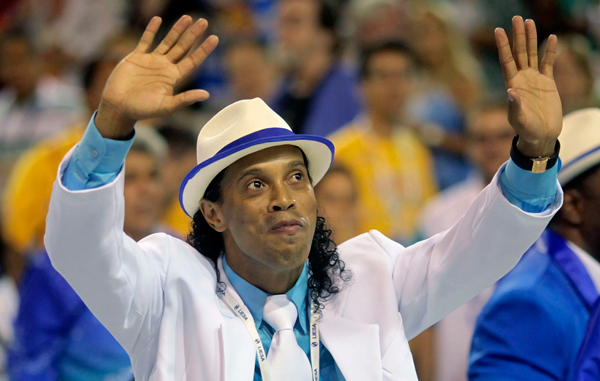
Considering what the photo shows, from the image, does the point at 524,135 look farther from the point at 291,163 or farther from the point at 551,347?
the point at 551,347

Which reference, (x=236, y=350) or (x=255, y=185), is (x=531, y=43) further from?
(x=236, y=350)

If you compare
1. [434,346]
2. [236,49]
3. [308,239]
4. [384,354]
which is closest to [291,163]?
[308,239]

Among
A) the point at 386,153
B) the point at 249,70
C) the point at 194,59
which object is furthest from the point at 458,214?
the point at 194,59

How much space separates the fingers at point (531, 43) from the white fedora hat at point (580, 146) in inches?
38.8

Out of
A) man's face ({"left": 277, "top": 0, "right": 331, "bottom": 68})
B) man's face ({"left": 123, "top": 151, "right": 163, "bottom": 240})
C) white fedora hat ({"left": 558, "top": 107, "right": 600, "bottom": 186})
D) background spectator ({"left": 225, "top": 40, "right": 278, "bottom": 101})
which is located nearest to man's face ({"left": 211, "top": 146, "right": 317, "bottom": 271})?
white fedora hat ({"left": 558, "top": 107, "right": 600, "bottom": 186})

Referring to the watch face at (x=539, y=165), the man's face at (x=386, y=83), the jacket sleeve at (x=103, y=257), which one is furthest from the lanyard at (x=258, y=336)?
the man's face at (x=386, y=83)

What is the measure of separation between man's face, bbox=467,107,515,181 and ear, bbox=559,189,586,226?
127cm

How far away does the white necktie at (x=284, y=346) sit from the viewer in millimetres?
2605

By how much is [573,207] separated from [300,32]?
121 inches

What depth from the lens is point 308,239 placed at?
2.73 meters

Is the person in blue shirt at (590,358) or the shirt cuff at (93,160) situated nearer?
the shirt cuff at (93,160)

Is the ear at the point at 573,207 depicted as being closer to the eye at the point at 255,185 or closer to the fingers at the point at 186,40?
the eye at the point at 255,185

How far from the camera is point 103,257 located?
7.77 feet

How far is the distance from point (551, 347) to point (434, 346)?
6.33 feet
